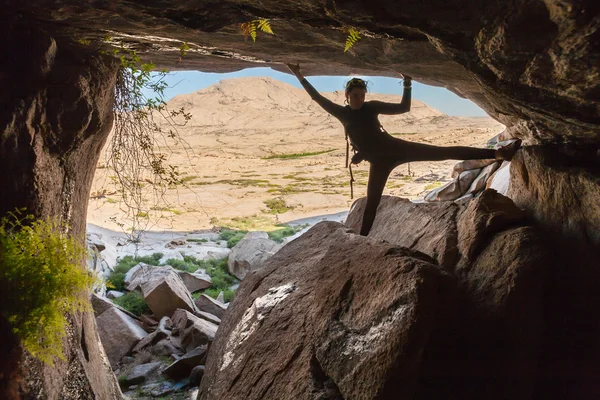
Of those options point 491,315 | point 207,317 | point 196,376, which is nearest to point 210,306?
point 207,317

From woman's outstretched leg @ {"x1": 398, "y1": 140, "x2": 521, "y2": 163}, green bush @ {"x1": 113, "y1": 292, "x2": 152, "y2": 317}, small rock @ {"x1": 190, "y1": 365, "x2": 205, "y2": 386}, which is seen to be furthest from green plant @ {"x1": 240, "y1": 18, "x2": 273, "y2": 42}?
green bush @ {"x1": 113, "y1": 292, "x2": 152, "y2": 317}

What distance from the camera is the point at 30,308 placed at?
244cm

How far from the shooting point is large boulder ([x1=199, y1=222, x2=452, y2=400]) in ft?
9.82

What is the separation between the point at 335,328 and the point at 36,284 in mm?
2131

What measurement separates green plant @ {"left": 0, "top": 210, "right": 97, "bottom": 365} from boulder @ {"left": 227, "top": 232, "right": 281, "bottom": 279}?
8.88m

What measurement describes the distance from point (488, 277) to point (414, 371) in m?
1.19

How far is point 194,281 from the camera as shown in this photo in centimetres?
1086

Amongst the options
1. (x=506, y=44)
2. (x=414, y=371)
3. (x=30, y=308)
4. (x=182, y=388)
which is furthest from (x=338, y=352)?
(x=182, y=388)

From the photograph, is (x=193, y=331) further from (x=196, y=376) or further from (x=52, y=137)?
(x=52, y=137)

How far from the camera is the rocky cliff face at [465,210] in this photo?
8.70 ft

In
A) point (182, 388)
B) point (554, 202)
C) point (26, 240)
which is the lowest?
point (182, 388)

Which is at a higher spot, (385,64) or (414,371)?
(385,64)

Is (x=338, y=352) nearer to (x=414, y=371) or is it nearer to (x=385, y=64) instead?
(x=414, y=371)

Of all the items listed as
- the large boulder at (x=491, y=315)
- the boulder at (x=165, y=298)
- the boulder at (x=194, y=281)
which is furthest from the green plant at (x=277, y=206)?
the large boulder at (x=491, y=315)
